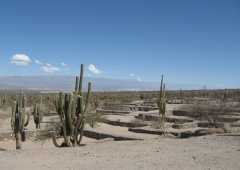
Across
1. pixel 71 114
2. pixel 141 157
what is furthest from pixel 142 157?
pixel 71 114

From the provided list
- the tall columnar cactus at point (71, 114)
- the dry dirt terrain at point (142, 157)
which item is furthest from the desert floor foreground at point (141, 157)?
the tall columnar cactus at point (71, 114)

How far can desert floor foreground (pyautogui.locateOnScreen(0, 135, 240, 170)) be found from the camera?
8.73 meters

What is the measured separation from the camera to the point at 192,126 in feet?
72.7

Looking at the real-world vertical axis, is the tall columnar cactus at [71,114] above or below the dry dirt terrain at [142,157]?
above

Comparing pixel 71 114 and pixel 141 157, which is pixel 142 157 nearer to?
pixel 141 157

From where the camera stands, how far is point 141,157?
984cm

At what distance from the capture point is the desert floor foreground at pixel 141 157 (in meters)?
8.73

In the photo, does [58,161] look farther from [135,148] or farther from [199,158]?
[199,158]

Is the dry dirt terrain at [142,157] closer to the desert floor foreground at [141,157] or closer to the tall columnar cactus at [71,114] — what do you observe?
the desert floor foreground at [141,157]

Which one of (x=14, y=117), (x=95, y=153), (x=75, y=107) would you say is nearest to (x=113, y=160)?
(x=95, y=153)

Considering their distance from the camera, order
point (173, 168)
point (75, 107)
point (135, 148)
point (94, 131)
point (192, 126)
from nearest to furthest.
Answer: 1. point (173, 168)
2. point (135, 148)
3. point (75, 107)
4. point (94, 131)
5. point (192, 126)

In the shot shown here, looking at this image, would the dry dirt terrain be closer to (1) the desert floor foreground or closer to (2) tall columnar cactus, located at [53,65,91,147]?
(1) the desert floor foreground

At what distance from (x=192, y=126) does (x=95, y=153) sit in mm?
12460

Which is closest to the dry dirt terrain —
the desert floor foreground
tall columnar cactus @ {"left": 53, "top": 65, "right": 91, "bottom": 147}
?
the desert floor foreground
